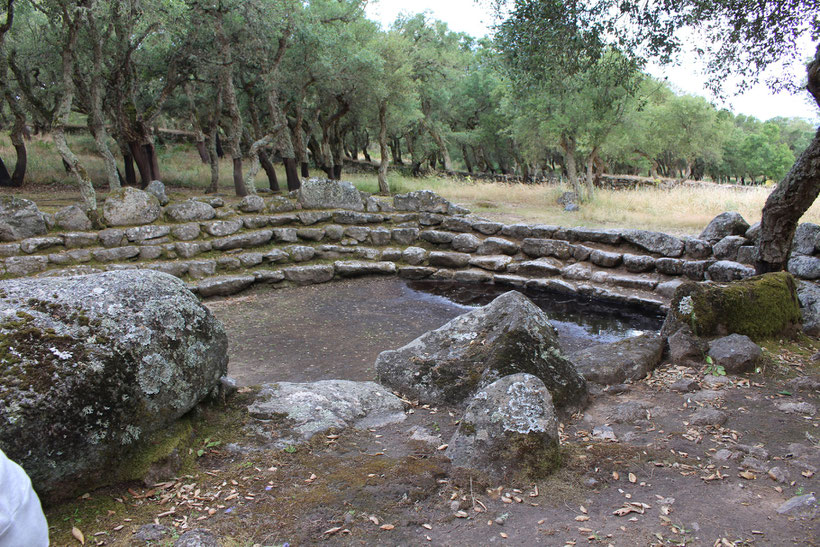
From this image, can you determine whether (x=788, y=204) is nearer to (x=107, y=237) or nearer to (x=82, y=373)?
(x=82, y=373)

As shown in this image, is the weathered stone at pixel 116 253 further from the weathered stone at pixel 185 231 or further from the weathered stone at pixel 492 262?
the weathered stone at pixel 492 262

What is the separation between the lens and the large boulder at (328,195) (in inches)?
559

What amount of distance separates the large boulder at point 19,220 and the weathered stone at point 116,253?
1330 millimetres

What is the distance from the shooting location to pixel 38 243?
10703 millimetres

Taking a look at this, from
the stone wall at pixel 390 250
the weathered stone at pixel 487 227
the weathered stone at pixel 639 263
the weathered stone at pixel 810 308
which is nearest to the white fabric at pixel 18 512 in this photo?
the weathered stone at pixel 810 308

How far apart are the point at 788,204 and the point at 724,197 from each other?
44.6 ft

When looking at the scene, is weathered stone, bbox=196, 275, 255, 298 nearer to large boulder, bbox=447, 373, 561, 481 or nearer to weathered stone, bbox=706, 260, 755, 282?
large boulder, bbox=447, 373, 561, 481

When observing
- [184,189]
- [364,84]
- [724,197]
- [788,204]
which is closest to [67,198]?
[184,189]

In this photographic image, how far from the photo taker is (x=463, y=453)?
3.43 m

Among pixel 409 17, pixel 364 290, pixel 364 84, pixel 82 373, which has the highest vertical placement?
pixel 409 17

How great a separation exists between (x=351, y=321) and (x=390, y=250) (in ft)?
14.1

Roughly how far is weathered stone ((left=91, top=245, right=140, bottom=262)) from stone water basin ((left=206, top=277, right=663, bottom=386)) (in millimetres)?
2219

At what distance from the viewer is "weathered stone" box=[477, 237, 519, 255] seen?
12.8m

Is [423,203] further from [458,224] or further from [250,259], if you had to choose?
[250,259]
